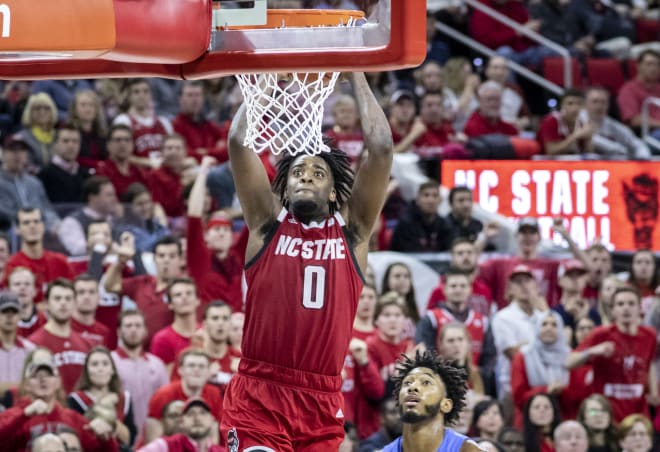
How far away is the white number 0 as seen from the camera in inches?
253

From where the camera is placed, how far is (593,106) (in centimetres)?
1305

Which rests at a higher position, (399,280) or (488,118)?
(488,118)

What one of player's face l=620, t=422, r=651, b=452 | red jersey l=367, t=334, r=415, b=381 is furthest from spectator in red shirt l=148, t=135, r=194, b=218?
player's face l=620, t=422, r=651, b=452

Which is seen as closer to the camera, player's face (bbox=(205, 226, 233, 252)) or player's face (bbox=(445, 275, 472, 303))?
player's face (bbox=(445, 275, 472, 303))

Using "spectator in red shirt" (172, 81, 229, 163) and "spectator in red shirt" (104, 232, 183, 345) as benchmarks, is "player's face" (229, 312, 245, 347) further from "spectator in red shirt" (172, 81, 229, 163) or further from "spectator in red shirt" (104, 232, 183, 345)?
"spectator in red shirt" (172, 81, 229, 163)

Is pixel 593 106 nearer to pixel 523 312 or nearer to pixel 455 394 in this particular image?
pixel 523 312

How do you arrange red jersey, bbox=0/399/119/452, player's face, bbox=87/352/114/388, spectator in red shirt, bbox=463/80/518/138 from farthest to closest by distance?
spectator in red shirt, bbox=463/80/518/138
player's face, bbox=87/352/114/388
red jersey, bbox=0/399/119/452

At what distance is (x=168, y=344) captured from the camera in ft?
31.2

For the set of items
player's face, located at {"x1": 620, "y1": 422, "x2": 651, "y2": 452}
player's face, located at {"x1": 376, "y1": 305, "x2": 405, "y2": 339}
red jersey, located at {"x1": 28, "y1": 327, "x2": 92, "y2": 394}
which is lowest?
player's face, located at {"x1": 620, "y1": 422, "x2": 651, "y2": 452}

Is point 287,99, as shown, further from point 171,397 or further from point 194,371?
point 171,397

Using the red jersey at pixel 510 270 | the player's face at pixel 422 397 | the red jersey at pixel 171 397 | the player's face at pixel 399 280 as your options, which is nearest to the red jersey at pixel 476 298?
the red jersey at pixel 510 270

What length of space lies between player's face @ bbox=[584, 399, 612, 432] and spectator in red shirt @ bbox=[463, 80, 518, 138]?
144 inches

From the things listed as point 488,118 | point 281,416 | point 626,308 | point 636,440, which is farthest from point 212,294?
point 281,416

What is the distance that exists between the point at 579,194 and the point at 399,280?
2051 millimetres
